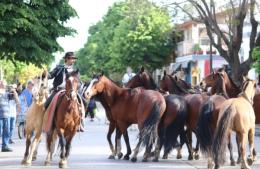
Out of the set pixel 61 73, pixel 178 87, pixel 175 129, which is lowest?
Result: pixel 175 129

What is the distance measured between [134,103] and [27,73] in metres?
65.0

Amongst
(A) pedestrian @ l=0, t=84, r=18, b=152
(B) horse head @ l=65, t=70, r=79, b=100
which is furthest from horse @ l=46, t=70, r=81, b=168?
(A) pedestrian @ l=0, t=84, r=18, b=152

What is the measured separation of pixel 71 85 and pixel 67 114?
661 mm

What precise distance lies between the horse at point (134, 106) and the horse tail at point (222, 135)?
270 centimetres

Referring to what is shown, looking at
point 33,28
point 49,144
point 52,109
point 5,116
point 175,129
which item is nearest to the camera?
point 52,109

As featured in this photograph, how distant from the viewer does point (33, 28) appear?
959 inches

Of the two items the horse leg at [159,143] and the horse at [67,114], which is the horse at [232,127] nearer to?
the horse leg at [159,143]

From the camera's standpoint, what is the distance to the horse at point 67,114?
14.9m

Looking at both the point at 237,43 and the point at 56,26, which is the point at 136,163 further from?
the point at 237,43

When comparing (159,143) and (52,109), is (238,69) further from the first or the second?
(52,109)

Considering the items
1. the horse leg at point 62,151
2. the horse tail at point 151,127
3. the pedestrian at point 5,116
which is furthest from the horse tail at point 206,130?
the pedestrian at point 5,116

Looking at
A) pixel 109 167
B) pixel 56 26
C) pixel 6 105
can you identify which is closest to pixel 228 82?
pixel 109 167

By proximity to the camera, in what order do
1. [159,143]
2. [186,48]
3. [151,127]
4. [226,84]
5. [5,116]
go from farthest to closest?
[186,48] → [5,116] → [226,84] → [159,143] → [151,127]

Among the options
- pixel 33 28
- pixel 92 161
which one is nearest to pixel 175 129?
pixel 92 161
